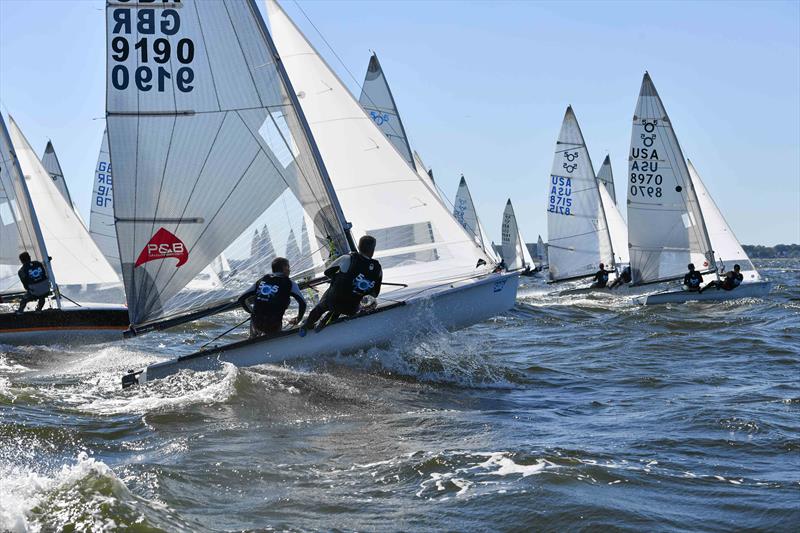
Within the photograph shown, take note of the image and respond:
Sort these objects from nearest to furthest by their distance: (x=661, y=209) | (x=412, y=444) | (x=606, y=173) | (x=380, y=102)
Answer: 1. (x=412, y=444)
2. (x=380, y=102)
3. (x=661, y=209)
4. (x=606, y=173)

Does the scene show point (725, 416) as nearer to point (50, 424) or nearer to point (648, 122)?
point (50, 424)

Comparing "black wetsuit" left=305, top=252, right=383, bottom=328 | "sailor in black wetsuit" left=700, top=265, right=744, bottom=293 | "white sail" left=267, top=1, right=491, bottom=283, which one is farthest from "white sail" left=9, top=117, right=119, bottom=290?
"sailor in black wetsuit" left=700, top=265, right=744, bottom=293

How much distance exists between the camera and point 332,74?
40.8 ft

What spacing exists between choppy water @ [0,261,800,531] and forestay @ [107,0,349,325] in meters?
1.39

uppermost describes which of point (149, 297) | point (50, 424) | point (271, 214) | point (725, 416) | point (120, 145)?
point (120, 145)

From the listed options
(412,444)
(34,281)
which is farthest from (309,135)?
(34,281)

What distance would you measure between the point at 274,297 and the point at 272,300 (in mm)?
36

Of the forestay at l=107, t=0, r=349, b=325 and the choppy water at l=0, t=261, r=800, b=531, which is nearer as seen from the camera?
the choppy water at l=0, t=261, r=800, b=531

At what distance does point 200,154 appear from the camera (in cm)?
1045

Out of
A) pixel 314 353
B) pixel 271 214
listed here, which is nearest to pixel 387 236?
pixel 271 214

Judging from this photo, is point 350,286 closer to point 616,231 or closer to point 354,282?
point 354,282

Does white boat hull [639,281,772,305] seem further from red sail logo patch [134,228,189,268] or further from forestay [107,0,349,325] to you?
red sail logo patch [134,228,189,268]

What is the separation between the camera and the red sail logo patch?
10484mm

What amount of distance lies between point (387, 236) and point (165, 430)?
175 inches
